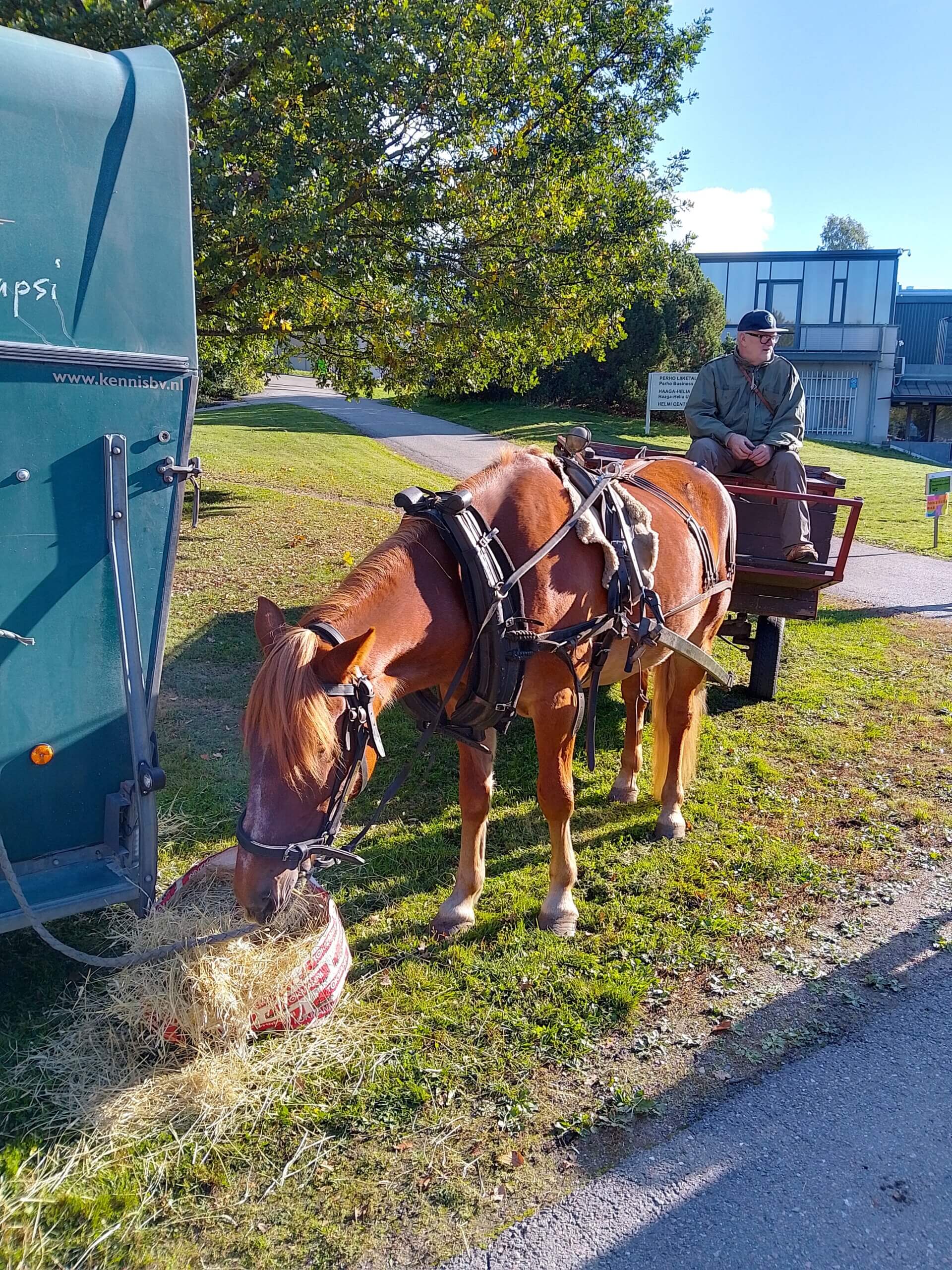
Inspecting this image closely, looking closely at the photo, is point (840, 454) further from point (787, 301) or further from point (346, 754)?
point (346, 754)

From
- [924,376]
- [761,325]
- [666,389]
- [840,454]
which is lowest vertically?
[840,454]

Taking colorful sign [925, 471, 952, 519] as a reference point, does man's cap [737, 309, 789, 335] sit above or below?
above

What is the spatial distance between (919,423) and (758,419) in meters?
35.4

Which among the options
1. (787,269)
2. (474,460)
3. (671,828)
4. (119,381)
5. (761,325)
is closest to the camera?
(119,381)

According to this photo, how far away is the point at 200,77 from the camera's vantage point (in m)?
6.43

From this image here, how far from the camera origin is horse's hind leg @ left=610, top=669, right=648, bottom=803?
17.3 feet

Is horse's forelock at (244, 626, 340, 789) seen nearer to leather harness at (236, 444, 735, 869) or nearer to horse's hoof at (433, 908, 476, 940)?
leather harness at (236, 444, 735, 869)

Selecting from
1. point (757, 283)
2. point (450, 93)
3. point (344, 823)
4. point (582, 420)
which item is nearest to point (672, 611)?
point (344, 823)

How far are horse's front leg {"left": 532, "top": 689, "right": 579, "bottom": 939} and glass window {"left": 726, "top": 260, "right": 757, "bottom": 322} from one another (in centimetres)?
3380

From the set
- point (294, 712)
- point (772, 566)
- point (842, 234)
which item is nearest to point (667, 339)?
point (772, 566)

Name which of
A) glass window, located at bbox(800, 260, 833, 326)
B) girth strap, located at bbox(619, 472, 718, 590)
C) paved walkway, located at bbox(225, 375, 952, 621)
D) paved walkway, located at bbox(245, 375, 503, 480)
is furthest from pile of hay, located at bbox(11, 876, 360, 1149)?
glass window, located at bbox(800, 260, 833, 326)

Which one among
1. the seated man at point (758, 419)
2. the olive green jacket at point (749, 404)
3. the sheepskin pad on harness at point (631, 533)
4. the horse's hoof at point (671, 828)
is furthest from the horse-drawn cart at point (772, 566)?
the horse's hoof at point (671, 828)

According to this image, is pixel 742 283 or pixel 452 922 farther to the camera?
pixel 742 283

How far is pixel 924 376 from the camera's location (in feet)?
125
